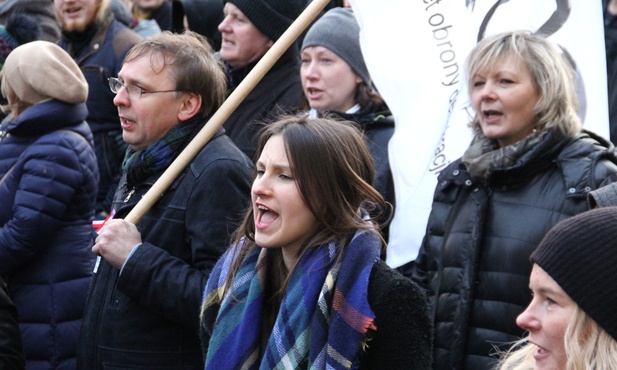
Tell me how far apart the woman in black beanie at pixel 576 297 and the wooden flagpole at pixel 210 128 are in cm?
191

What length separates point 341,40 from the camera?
5.88m

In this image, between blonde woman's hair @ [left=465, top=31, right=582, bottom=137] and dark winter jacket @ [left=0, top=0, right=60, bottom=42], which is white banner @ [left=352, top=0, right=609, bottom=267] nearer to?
blonde woman's hair @ [left=465, top=31, right=582, bottom=137]

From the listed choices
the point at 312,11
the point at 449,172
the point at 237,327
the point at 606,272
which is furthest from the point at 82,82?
the point at 606,272

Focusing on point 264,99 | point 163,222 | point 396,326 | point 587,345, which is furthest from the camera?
point 264,99

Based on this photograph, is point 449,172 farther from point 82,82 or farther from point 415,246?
point 82,82

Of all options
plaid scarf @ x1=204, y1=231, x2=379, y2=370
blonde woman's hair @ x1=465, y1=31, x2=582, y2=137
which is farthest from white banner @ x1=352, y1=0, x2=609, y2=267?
plaid scarf @ x1=204, y1=231, x2=379, y2=370

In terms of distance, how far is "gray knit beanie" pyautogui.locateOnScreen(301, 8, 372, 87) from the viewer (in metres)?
5.85

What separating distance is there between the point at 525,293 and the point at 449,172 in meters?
0.68

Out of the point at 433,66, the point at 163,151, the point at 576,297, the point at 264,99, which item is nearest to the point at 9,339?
the point at 163,151

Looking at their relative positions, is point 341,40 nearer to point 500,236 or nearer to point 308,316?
point 500,236

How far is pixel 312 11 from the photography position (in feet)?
15.1

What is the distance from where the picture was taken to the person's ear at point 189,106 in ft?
15.4

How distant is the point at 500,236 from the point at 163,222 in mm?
1306

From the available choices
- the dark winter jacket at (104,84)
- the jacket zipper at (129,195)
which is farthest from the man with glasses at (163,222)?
the dark winter jacket at (104,84)
